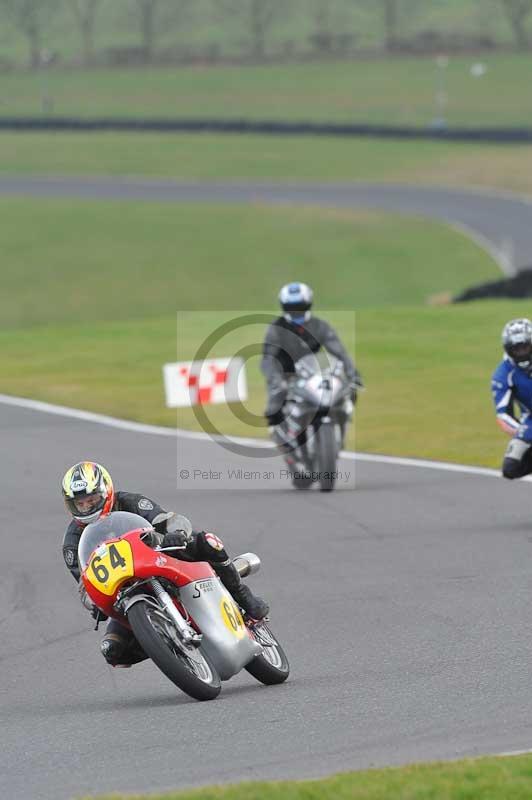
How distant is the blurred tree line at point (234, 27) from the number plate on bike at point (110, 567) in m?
90.8

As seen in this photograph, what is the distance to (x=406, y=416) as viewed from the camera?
19516mm

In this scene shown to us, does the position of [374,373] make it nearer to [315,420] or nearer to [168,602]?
[315,420]

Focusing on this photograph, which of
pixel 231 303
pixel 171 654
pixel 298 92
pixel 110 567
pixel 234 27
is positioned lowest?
pixel 231 303

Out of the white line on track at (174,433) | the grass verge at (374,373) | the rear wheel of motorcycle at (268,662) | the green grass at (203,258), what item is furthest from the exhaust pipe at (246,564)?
the green grass at (203,258)

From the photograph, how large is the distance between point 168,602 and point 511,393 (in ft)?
20.0

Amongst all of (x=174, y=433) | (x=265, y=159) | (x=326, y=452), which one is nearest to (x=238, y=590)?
(x=326, y=452)

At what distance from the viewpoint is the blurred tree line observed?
319ft

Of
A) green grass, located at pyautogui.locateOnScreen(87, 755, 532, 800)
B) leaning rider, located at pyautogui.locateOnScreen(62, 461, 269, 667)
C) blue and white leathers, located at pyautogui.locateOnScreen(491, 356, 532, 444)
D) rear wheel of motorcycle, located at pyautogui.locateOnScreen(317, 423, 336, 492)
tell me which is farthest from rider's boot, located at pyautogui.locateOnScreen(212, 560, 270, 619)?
rear wheel of motorcycle, located at pyautogui.locateOnScreen(317, 423, 336, 492)

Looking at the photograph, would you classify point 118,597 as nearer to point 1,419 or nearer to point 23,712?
point 23,712

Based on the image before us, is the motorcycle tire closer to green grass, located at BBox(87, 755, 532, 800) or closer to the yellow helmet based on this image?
the yellow helmet

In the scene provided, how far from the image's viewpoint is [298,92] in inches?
3398

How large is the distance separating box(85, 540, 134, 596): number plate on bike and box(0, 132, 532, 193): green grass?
176ft

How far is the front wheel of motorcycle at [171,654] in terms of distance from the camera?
7004 mm

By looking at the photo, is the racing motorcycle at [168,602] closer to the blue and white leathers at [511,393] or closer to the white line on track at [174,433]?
the blue and white leathers at [511,393]
